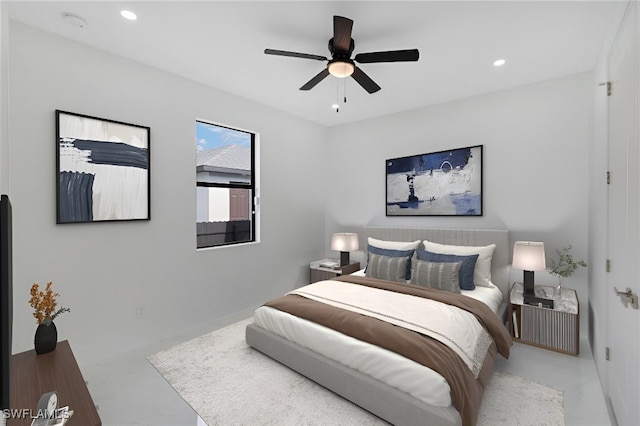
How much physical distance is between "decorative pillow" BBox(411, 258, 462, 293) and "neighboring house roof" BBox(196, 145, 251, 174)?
2612mm

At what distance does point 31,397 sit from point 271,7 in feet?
8.84

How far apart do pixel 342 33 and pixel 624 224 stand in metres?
2.15

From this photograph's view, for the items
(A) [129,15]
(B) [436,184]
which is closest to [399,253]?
(B) [436,184]

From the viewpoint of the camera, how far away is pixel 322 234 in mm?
5207

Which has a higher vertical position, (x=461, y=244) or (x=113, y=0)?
(x=113, y=0)

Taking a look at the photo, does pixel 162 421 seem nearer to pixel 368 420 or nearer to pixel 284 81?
pixel 368 420

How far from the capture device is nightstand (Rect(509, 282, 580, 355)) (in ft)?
9.05

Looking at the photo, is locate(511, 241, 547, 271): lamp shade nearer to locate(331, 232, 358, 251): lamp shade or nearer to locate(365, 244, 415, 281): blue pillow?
locate(365, 244, 415, 281): blue pillow

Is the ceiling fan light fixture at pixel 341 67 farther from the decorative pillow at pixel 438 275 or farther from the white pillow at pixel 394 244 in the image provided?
A: the white pillow at pixel 394 244

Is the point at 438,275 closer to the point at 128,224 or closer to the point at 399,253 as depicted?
the point at 399,253

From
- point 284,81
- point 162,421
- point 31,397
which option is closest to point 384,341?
point 162,421

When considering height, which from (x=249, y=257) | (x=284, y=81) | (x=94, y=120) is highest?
(x=284, y=81)

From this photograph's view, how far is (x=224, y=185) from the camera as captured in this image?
3920 mm

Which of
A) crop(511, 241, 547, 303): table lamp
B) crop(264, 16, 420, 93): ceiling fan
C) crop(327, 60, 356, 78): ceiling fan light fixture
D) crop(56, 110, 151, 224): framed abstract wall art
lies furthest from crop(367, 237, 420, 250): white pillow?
crop(56, 110, 151, 224): framed abstract wall art
